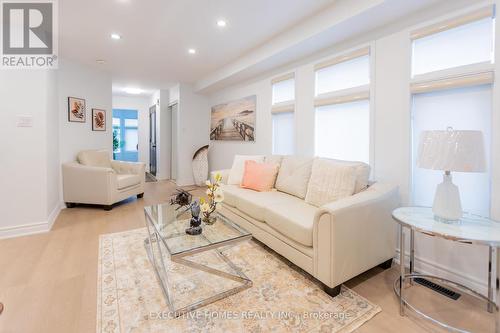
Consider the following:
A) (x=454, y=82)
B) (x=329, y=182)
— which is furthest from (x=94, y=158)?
(x=454, y=82)

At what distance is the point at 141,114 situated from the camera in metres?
7.77

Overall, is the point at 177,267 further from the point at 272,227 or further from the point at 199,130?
the point at 199,130

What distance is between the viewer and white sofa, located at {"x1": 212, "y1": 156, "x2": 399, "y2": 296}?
5.36 feet

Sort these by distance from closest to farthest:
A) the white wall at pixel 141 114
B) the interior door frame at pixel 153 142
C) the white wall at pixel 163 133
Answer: the white wall at pixel 163 133
the interior door frame at pixel 153 142
the white wall at pixel 141 114

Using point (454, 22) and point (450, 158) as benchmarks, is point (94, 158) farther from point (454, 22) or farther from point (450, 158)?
point (454, 22)

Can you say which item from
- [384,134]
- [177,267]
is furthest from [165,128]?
[384,134]

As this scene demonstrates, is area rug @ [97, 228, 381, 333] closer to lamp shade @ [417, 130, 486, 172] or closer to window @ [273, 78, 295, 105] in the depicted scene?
lamp shade @ [417, 130, 486, 172]

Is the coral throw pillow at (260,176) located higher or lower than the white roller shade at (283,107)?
lower

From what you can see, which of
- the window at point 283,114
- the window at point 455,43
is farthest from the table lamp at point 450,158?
the window at point 283,114

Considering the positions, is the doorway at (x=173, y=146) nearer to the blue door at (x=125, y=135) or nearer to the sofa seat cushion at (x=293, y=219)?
the blue door at (x=125, y=135)

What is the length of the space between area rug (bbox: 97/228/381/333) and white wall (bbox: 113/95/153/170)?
6.24 metres

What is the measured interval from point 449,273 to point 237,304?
65.9 inches

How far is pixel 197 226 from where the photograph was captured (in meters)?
1.92

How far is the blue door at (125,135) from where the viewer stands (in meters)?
7.93
